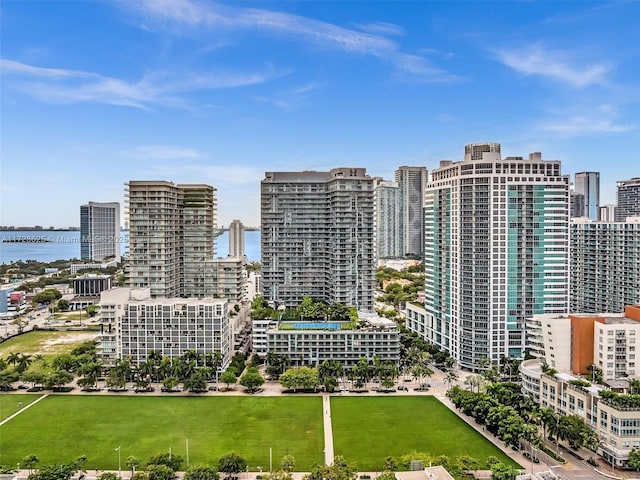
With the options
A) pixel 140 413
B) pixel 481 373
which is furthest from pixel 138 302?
pixel 481 373

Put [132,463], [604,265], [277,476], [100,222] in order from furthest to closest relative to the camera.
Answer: [100,222]
[604,265]
[132,463]
[277,476]

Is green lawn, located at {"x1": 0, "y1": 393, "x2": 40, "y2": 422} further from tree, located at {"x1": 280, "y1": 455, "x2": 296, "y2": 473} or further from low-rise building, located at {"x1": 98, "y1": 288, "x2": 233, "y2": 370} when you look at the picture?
tree, located at {"x1": 280, "y1": 455, "x2": 296, "y2": 473}

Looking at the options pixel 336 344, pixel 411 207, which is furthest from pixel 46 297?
pixel 411 207

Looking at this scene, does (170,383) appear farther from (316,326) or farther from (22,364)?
(316,326)

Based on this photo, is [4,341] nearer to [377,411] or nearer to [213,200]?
[213,200]

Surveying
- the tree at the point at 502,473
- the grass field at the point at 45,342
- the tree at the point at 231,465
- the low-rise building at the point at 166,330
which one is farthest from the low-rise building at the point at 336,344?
the grass field at the point at 45,342

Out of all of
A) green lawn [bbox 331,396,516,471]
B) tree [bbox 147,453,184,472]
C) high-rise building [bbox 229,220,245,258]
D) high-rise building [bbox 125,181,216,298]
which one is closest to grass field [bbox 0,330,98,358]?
high-rise building [bbox 125,181,216,298]
